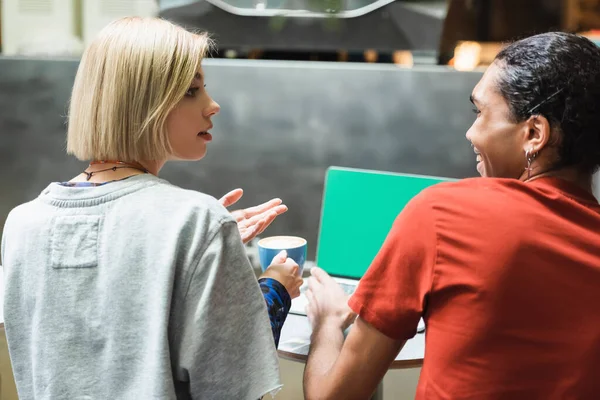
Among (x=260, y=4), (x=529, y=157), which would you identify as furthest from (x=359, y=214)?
(x=260, y=4)

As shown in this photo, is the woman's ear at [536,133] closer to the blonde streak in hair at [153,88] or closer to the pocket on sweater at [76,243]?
the blonde streak in hair at [153,88]

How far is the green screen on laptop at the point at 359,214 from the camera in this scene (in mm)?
2021

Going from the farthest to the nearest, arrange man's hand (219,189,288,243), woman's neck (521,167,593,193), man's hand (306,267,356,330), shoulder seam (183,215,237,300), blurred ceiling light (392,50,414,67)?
blurred ceiling light (392,50,414,67)
man's hand (219,189,288,243)
man's hand (306,267,356,330)
woman's neck (521,167,593,193)
shoulder seam (183,215,237,300)

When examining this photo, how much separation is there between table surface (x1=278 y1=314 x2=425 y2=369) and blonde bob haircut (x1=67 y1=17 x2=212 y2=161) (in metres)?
0.56

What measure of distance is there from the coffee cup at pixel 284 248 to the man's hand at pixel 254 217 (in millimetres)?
81

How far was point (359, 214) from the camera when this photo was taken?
2055 mm

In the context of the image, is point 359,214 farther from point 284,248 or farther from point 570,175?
point 570,175

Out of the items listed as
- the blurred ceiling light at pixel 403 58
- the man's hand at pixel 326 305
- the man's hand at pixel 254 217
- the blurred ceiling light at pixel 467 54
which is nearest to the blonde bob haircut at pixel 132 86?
the man's hand at pixel 254 217

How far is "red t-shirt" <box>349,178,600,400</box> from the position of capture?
3.13 ft

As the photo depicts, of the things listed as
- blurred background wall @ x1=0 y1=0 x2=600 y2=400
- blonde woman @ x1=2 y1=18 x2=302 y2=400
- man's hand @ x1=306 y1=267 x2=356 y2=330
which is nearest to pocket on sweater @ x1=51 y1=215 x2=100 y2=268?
blonde woman @ x1=2 y1=18 x2=302 y2=400

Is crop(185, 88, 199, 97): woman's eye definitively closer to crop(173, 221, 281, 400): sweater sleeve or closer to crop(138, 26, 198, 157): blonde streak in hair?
crop(138, 26, 198, 157): blonde streak in hair

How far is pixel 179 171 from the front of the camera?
122 inches

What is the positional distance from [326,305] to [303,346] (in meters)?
0.12

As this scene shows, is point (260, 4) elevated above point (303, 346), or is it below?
above
